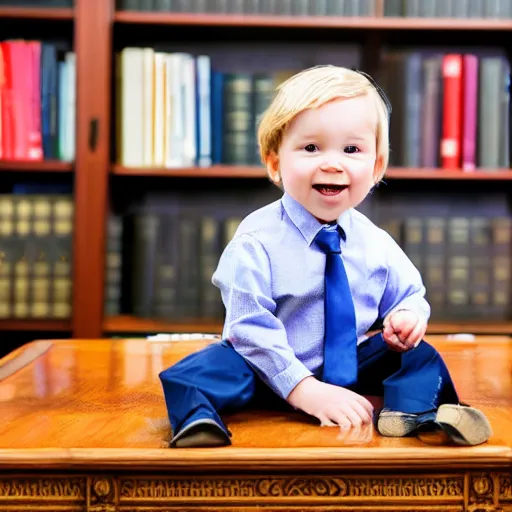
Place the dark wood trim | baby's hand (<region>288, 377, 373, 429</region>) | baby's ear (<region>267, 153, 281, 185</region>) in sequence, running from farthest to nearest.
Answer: the dark wood trim → baby's ear (<region>267, 153, 281, 185</region>) → baby's hand (<region>288, 377, 373, 429</region>)

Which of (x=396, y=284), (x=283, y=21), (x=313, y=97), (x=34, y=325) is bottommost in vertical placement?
(x=34, y=325)

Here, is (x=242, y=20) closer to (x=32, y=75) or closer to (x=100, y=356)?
(x=32, y=75)

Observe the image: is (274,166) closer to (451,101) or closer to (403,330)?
(403,330)

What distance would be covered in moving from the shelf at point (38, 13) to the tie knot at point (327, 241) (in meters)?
1.31

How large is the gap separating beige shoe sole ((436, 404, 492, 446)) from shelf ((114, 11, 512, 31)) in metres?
1.39

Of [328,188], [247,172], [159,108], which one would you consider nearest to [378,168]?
[328,188]

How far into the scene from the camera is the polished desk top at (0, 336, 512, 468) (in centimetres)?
77

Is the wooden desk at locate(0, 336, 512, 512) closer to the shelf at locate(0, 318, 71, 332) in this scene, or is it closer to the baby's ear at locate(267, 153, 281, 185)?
the baby's ear at locate(267, 153, 281, 185)

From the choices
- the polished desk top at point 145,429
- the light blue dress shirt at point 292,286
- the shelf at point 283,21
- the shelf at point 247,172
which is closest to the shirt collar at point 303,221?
the light blue dress shirt at point 292,286

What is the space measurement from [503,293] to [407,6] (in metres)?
0.80

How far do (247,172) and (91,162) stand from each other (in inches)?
15.7

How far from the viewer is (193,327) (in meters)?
2.00

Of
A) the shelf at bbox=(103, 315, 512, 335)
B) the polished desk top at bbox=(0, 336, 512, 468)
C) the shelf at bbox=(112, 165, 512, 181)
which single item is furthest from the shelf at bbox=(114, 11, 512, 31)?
the polished desk top at bbox=(0, 336, 512, 468)

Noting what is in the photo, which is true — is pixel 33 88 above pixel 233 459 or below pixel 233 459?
above
